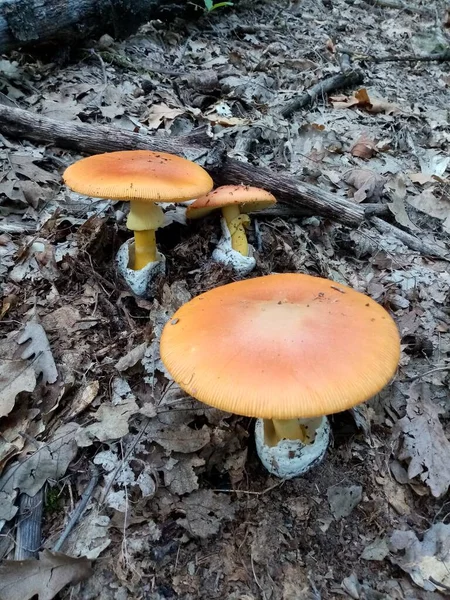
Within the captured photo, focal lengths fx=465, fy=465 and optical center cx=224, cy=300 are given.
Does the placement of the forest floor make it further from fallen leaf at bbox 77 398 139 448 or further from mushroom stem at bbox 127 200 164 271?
mushroom stem at bbox 127 200 164 271

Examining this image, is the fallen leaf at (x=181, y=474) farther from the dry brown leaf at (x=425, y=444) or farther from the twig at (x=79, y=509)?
the dry brown leaf at (x=425, y=444)

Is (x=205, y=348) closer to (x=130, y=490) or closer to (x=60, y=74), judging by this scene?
(x=130, y=490)

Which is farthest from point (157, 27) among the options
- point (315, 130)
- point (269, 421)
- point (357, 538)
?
point (357, 538)

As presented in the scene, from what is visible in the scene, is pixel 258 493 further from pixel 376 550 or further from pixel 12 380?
pixel 12 380

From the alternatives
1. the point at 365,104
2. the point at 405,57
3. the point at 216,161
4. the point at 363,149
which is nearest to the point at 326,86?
the point at 365,104

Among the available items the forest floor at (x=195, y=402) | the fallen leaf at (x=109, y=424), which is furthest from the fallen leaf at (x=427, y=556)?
the fallen leaf at (x=109, y=424)

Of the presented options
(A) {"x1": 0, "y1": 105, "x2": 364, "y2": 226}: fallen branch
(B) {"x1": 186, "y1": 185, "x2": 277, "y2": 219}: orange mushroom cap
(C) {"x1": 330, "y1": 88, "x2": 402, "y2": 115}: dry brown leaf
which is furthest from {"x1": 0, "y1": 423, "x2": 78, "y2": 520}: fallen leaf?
(C) {"x1": 330, "y1": 88, "x2": 402, "y2": 115}: dry brown leaf
